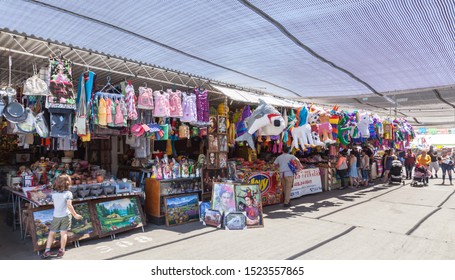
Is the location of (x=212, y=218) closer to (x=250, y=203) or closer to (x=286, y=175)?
(x=250, y=203)

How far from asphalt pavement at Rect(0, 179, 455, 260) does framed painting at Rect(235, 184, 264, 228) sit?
0.73 ft

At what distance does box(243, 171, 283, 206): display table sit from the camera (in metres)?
7.86

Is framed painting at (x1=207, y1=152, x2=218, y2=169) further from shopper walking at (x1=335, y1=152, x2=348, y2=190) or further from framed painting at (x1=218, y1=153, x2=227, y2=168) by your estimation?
shopper walking at (x1=335, y1=152, x2=348, y2=190)

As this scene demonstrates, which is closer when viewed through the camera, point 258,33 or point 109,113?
point 258,33

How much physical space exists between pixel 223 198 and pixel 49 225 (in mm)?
2978

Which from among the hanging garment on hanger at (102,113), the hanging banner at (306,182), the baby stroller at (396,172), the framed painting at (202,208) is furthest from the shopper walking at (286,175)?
the baby stroller at (396,172)

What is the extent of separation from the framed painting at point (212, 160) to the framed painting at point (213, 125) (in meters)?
0.51

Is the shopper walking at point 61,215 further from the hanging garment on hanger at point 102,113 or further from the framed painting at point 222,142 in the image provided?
the framed painting at point 222,142

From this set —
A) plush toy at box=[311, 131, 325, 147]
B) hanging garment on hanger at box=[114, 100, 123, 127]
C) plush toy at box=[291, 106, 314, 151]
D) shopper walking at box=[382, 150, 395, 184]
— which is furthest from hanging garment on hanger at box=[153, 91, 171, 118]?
shopper walking at box=[382, 150, 395, 184]

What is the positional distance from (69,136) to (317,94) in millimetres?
7928

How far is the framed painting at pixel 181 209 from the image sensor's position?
19.5ft

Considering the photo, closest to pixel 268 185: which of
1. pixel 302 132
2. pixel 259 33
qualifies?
pixel 302 132

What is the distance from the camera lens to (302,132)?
7.98 meters

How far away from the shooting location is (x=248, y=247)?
183 inches
